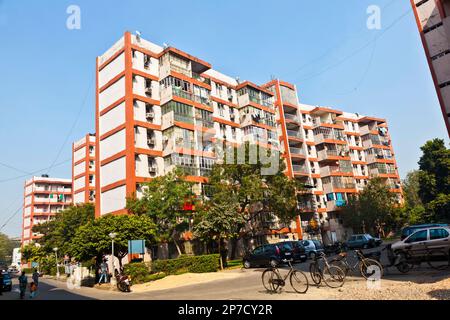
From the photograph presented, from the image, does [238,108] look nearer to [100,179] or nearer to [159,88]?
[159,88]

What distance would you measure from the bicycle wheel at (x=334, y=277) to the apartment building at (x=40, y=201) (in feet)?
307

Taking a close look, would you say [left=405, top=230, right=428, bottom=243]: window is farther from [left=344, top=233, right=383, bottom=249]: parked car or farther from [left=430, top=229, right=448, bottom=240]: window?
[left=344, top=233, right=383, bottom=249]: parked car

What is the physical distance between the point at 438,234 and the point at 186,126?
29.2 metres

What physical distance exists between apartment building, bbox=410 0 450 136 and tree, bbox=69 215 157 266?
27460 millimetres

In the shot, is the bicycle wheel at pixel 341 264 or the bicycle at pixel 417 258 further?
the bicycle at pixel 417 258

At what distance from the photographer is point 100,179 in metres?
39.5

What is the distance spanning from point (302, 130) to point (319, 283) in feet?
159

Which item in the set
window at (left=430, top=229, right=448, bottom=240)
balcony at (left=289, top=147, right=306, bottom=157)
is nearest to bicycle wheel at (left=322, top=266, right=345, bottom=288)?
window at (left=430, top=229, right=448, bottom=240)

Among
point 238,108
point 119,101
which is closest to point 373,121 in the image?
point 238,108

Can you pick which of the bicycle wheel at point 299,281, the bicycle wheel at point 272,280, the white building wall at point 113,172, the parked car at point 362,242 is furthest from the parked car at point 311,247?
the white building wall at point 113,172

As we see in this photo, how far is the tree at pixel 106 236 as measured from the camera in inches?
1024

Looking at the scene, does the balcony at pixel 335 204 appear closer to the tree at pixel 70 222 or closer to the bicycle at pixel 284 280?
the tree at pixel 70 222
